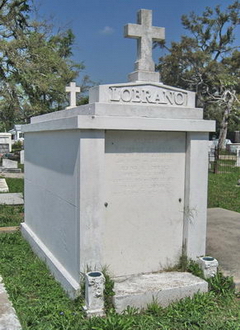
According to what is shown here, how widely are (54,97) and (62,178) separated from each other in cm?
1565

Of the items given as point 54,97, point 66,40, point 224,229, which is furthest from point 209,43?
point 224,229

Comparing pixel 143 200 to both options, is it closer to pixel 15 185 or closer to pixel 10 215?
pixel 10 215

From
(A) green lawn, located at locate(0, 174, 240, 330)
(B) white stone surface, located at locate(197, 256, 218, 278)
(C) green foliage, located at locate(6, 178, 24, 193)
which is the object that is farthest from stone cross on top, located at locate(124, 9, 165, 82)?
(C) green foliage, located at locate(6, 178, 24, 193)

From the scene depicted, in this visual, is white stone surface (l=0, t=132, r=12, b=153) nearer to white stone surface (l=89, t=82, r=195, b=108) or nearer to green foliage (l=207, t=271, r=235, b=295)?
white stone surface (l=89, t=82, r=195, b=108)

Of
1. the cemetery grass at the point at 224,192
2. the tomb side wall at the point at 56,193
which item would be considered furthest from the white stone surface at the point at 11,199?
the cemetery grass at the point at 224,192

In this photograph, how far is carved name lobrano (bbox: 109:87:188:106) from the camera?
12.3 feet

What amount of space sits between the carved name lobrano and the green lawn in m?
1.90

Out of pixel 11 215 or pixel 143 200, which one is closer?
pixel 143 200

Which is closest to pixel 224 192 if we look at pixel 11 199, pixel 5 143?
pixel 11 199

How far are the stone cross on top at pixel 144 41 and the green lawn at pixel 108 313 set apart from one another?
229 cm

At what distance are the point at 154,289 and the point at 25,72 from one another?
50.3ft

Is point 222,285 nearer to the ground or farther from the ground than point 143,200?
nearer to the ground

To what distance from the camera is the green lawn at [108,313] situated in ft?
10.4

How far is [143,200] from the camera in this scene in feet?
12.9
